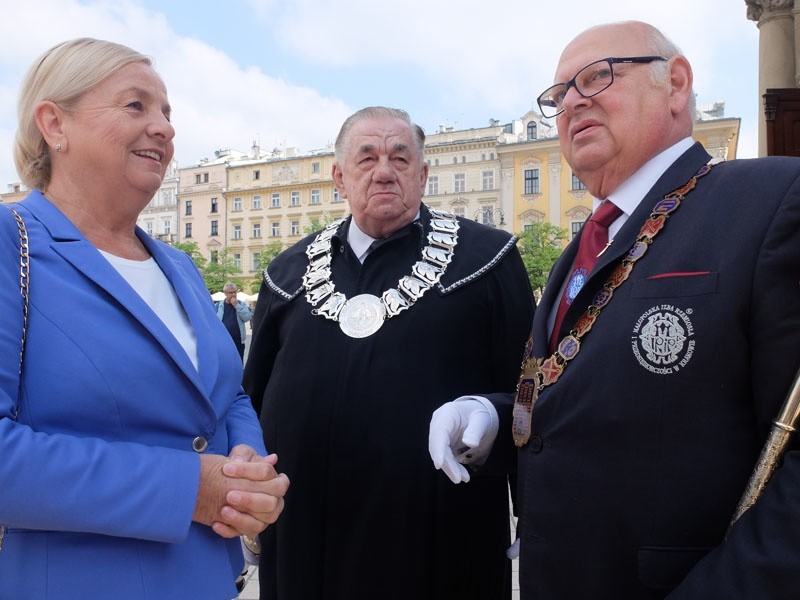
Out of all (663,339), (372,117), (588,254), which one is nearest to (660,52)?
(588,254)


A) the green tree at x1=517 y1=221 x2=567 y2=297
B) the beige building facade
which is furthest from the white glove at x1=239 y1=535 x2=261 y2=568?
the beige building facade

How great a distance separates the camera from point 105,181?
176 centimetres

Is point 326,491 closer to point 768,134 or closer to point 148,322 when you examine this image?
point 148,322

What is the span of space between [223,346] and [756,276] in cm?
133

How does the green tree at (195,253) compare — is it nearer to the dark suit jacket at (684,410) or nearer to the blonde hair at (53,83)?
the blonde hair at (53,83)

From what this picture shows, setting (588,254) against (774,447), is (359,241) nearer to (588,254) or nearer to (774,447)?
(588,254)

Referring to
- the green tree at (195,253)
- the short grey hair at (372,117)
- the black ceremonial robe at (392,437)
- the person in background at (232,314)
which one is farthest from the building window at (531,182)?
the black ceremonial robe at (392,437)

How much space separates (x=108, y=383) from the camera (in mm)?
1497

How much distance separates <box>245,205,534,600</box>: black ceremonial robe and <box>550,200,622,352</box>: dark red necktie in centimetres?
90

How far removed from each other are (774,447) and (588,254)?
2.39ft

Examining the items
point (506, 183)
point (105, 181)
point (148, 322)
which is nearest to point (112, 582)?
point (148, 322)

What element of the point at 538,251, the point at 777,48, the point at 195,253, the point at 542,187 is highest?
the point at 542,187

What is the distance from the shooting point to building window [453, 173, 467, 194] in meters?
47.3

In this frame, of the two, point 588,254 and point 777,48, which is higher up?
point 777,48
